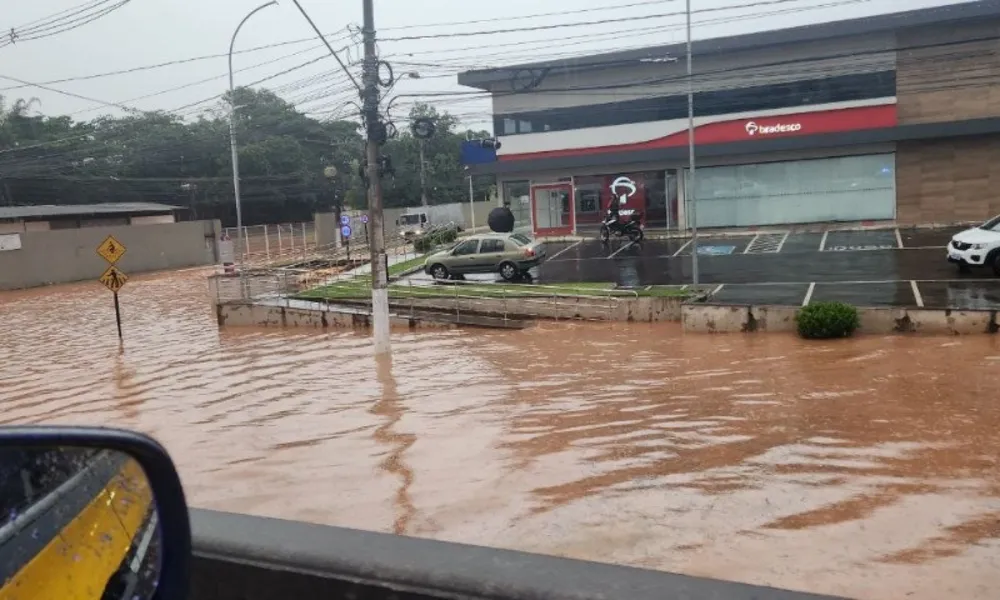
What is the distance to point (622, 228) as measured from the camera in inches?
1303

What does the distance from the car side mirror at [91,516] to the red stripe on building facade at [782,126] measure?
35.4m

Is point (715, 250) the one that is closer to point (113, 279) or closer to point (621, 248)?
point (621, 248)

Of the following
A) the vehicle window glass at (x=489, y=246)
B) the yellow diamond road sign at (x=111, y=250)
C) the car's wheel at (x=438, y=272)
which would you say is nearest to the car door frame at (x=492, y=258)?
the vehicle window glass at (x=489, y=246)

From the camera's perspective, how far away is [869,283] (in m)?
19.8

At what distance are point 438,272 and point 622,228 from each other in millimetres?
9066

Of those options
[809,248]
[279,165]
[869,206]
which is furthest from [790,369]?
[279,165]

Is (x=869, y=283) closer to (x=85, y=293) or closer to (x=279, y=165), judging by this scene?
(x=85, y=293)

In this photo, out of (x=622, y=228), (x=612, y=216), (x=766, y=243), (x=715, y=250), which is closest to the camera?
(x=715, y=250)

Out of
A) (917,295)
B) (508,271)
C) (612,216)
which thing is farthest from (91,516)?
(612,216)

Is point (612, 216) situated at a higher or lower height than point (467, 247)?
higher

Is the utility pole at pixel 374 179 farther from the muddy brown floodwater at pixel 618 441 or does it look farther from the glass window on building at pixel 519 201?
the glass window on building at pixel 519 201

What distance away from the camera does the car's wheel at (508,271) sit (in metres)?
26.2

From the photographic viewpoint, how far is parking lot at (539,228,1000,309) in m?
18.1

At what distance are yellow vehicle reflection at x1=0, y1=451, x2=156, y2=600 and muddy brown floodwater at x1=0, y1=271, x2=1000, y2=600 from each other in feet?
14.6
